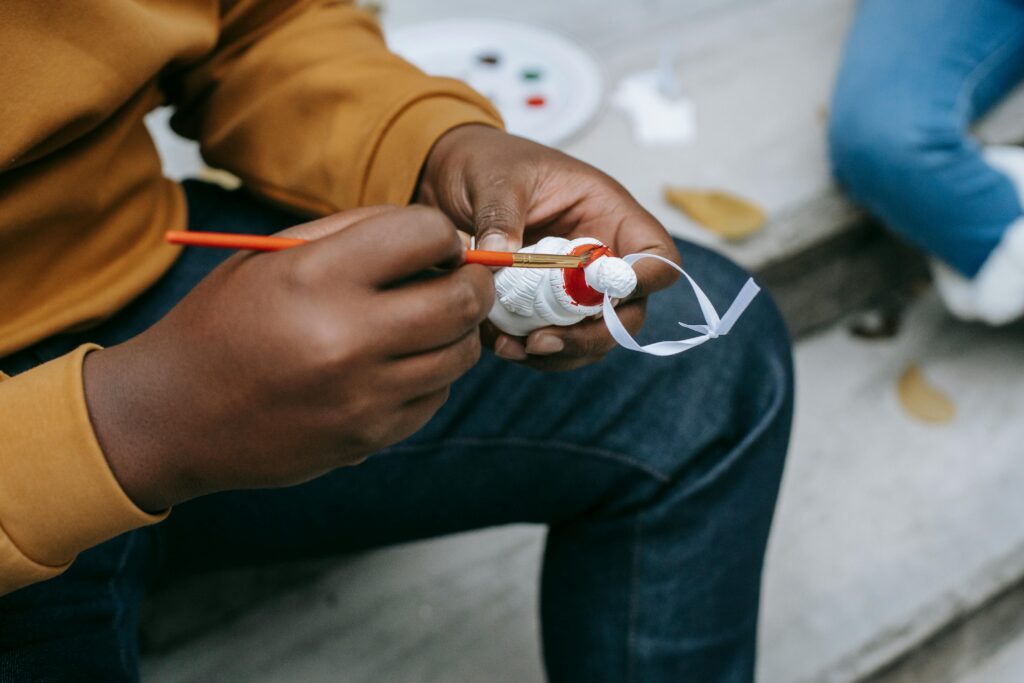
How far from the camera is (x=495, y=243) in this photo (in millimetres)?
547

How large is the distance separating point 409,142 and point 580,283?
0.67 feet

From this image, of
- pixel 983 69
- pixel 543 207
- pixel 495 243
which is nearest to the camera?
pixel 495 243

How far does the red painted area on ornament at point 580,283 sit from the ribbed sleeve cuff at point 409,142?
165mm

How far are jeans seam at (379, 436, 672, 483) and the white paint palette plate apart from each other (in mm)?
853

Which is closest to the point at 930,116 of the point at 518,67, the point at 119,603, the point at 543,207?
the point at 518,67

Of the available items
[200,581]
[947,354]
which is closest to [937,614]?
[947,354]

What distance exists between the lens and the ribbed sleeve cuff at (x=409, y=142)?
2.16 feet

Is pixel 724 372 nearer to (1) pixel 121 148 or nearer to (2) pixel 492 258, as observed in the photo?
(2) pixel 492 258

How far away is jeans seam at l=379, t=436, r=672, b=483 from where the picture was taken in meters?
0.65

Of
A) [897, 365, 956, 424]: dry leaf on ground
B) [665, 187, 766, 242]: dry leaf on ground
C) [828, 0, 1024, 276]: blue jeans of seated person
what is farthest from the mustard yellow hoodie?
[897, 365, 956, 424]: dry leaf on ground

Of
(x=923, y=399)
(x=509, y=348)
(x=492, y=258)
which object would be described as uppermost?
(x=492, y=258)

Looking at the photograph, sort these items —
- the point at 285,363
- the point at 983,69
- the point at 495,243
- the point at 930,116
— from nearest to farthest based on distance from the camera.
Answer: the point at 285,363, the point at 495,243, the point at 930,116, the point at 983,69

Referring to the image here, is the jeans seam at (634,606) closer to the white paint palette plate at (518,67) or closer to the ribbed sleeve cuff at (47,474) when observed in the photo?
the ribbed sleeve cuff at (47,474)

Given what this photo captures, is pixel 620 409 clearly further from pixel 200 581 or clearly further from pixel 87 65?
pixel 200 581
